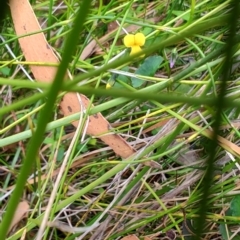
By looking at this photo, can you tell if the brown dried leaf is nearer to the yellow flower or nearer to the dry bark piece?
the dry bark piece

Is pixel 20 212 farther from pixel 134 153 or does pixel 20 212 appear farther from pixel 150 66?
pixel 150 66

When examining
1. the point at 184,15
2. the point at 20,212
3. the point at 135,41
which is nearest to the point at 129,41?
the point at 135,41

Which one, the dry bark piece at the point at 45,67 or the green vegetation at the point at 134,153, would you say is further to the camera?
the dry bark piece at the point at 45,67

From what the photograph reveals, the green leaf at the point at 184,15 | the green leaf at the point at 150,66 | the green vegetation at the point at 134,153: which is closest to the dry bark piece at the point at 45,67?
the green vegetation at the point at 134,153

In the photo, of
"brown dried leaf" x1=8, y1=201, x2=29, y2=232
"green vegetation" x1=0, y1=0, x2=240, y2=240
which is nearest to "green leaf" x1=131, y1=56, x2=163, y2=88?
"green vegetation" x1=0, y1=0, x2=240, y2=240

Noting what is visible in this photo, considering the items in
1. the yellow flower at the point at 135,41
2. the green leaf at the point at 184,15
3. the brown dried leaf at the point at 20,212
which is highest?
the yellow flower at the point at 135,41

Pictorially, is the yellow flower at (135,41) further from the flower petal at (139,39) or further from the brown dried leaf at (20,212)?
the brown dried leaf at (20,212)
